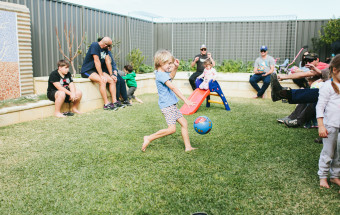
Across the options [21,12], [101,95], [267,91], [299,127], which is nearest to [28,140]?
[101,95]

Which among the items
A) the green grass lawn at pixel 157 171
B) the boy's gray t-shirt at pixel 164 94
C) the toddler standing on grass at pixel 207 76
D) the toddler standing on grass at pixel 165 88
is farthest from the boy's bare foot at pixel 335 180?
the toddler standing on grass at pixel 207 76

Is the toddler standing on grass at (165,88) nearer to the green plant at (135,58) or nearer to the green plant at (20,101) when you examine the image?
the green plant at (20,101)

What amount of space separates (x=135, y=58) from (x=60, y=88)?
526cm

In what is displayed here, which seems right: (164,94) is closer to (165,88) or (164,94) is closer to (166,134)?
(165,88)

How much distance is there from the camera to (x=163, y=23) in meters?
13.0

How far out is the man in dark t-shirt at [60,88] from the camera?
6148 millimetres

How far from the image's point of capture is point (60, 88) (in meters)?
6.16

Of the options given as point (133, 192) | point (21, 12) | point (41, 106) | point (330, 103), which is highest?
point (21, 12)

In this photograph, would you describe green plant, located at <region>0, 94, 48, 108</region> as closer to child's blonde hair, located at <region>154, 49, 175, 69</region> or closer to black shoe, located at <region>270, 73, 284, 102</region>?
child's blonde hair, located at <region>154, 49, 175, 69</region>

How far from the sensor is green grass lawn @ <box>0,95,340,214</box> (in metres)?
2.58

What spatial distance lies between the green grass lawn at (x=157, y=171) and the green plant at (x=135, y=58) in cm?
603

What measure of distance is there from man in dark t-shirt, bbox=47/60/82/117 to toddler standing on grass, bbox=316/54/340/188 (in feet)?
15.8

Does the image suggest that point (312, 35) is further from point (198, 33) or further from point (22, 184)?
point (22, 184)

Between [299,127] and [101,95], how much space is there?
14.6 ft
